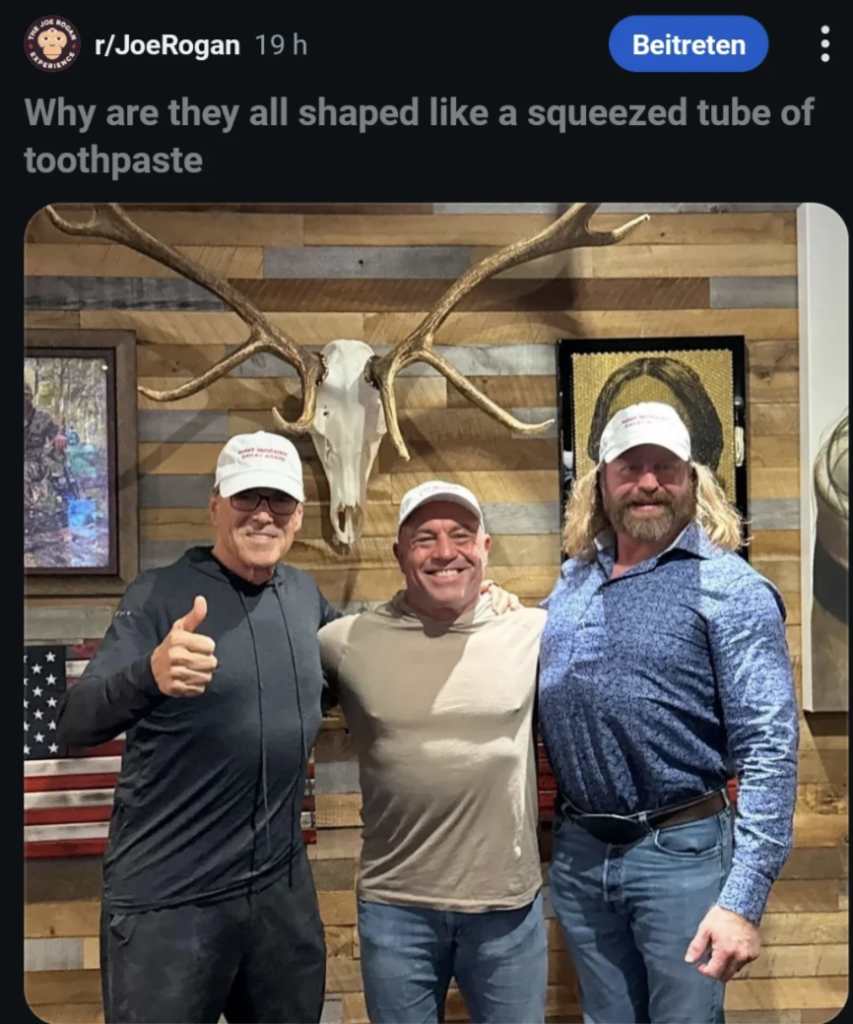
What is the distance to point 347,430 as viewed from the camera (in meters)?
1.29

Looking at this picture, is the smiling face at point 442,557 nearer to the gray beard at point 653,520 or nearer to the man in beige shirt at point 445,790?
the man in beige shirt at point 445,790

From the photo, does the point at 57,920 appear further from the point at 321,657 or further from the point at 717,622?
the point at 717,622

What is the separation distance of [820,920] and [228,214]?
1.27 metres

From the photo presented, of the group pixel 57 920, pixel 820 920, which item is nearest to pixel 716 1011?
pixel 820 920

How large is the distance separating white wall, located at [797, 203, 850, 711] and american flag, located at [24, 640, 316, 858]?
76 centimetres

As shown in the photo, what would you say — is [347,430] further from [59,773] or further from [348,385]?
[59,773]

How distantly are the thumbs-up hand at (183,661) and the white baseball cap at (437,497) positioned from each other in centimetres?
32

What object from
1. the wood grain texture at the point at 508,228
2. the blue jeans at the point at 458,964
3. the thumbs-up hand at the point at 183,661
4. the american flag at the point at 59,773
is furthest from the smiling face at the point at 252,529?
the blue jeans at the point at 458,964

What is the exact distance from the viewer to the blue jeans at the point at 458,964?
1.21 m

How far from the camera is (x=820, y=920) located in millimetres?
1235

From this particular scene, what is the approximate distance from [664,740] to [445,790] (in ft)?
0.99
